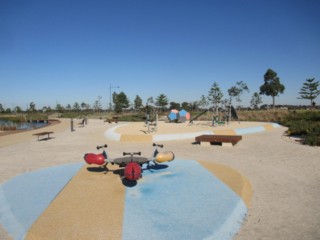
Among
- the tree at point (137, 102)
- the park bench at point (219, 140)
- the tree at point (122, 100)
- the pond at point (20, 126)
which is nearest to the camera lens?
the park bench at point (219, 140)

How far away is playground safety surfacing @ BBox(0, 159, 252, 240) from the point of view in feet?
18.2

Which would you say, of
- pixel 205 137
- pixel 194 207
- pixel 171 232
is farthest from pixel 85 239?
pixel 205 137

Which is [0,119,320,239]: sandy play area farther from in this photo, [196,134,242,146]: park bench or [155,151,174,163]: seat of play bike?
[155,151,174,163]: seat of play bike

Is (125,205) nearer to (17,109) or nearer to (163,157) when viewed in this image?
(163,157)

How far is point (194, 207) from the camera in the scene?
677cm

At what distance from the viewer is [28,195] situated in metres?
7.93

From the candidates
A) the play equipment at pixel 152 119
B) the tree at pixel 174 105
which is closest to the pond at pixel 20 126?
the play equipment at pixel 152 119

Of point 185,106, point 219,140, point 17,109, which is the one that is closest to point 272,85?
point 185,106

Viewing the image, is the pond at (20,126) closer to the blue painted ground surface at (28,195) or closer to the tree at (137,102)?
the blue painted ground surface at (28,195)

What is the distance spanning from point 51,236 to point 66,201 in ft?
6.48

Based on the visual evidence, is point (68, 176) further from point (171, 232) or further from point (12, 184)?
point (171, 232)

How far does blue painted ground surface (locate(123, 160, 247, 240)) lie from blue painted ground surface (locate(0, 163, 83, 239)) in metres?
2.42

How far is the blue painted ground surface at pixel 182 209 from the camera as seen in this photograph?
18.1 feet

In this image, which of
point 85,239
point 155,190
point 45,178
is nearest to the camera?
point 85,239
